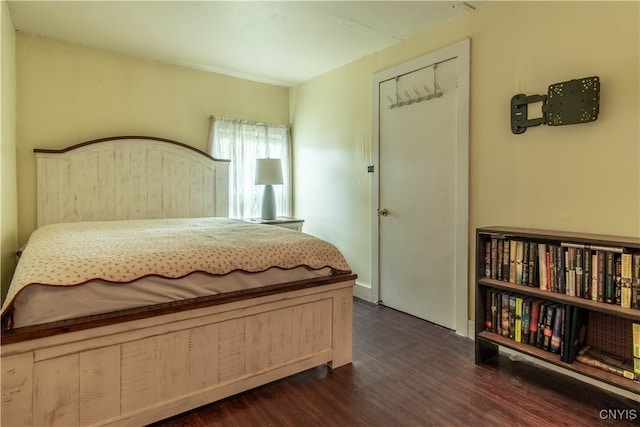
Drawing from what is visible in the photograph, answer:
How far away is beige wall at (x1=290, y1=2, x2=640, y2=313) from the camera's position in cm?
186

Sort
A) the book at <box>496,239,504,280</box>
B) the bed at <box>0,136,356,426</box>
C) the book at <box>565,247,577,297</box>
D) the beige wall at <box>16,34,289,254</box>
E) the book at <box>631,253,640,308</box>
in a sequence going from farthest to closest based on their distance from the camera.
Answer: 1. the beige wall at <box>16,34,289,254</box>
2. the book at <box>496,239,504,280</box>
3. the book at <box>565,247,577,297</box>
4. the book at <box>631,253,640,308</box>
5. the bed at <box>0,136,356,426</box>

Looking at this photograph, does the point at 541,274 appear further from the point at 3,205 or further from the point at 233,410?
the point at 3,205

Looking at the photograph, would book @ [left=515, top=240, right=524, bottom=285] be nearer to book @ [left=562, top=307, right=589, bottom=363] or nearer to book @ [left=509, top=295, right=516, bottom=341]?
book @ [left=509, top=295, right=516, bottom=341]

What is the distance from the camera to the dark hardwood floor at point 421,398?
5.51ft

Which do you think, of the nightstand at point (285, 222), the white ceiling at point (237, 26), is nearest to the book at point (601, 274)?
the white ceiling at point (237, 26)

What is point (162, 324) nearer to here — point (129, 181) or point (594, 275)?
point (594, 275)

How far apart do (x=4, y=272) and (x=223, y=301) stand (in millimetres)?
1864

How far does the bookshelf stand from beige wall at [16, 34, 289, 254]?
317 centimetres

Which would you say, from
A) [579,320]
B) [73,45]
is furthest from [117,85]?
[579,320]

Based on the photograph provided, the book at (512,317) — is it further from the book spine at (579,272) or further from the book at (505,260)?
the book spine at (579,272)

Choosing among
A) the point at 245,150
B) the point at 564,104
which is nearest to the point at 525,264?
the point at 564,104

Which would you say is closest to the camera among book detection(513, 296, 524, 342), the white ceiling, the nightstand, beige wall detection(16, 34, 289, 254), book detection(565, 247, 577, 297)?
book detection(565, 247, 577, 297)

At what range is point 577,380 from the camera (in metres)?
2.02

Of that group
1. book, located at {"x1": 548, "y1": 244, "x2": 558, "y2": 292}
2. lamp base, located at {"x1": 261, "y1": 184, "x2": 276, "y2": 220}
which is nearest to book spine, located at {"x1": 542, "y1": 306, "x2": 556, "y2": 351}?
book, located at {"x1": 548, "y1": 244, "x2": 558, "y2": 292}
